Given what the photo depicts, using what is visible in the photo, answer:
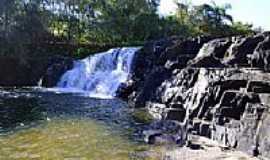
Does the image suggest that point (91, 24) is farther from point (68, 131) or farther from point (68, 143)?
point (68, 143)

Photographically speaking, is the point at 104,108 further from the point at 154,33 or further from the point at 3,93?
the point at 154,33

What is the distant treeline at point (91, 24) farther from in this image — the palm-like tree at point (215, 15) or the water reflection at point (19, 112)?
the water reflection at point (19, 112)

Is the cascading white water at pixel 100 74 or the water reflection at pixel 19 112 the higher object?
the cascading white water at pixel 100 74

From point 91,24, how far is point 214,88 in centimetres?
5539

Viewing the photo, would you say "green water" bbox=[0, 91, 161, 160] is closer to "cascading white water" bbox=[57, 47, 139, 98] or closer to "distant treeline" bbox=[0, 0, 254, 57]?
"cascading white water" bbox=[57, 47, 139, 98]

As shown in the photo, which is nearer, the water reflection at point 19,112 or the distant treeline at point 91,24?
the water reflection at point 19,112

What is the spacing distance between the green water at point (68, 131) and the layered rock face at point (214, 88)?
9.32 ft

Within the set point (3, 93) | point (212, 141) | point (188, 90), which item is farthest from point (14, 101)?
point (212, 141)

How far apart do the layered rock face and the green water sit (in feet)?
9.32

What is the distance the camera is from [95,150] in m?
21.8

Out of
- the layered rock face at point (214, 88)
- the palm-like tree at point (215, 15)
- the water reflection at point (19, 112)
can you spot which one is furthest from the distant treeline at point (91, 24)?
the water reflection at point (19, 112)

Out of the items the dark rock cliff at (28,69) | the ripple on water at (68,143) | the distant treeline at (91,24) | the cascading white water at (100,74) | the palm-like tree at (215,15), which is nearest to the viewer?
the ripple on water at (68,143)

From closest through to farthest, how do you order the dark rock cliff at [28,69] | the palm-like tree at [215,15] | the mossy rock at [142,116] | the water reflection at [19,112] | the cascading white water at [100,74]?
the water reflection at [19,112] → the mossy rock at [142,116] → the cascading white water at [100,74] → the dark rock cliff at [28,69] → the palm-like tree at [215,15]

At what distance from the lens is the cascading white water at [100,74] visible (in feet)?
160
